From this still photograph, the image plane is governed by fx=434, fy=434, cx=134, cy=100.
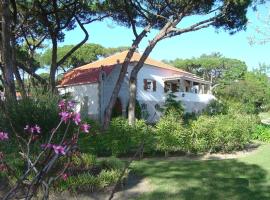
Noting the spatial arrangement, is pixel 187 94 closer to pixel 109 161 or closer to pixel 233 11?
pixel 233 11

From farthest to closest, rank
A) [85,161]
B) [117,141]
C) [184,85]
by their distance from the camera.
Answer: [184,85] < [117,141] < [85,161]

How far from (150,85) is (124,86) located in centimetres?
371

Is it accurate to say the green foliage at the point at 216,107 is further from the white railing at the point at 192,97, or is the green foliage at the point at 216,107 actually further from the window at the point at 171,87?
the window at the point at 171,87

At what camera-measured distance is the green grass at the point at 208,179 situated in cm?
855

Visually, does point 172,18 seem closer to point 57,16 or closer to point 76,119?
point 57,16

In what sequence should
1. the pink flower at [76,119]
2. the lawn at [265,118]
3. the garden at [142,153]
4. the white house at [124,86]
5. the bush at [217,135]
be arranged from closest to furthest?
the pink flower at [76,119]
the garden at [142,153]
the bush at [217,135]
the white house at [124,86]
the lawn at [265,118]

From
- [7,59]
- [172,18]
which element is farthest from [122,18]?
[7,59]

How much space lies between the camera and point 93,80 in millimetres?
33625

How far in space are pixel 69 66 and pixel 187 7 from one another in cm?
3617

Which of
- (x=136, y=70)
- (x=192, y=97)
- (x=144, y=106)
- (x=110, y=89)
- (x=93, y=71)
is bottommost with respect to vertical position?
(x=144, y=106)

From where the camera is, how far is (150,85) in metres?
38.2

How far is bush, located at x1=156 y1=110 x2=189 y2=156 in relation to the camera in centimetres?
1479

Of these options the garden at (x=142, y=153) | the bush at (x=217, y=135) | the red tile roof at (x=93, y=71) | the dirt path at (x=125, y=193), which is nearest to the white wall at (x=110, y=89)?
the red tile roof at (x=93, y=71)

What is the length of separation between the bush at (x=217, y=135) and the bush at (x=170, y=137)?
0.43 m
